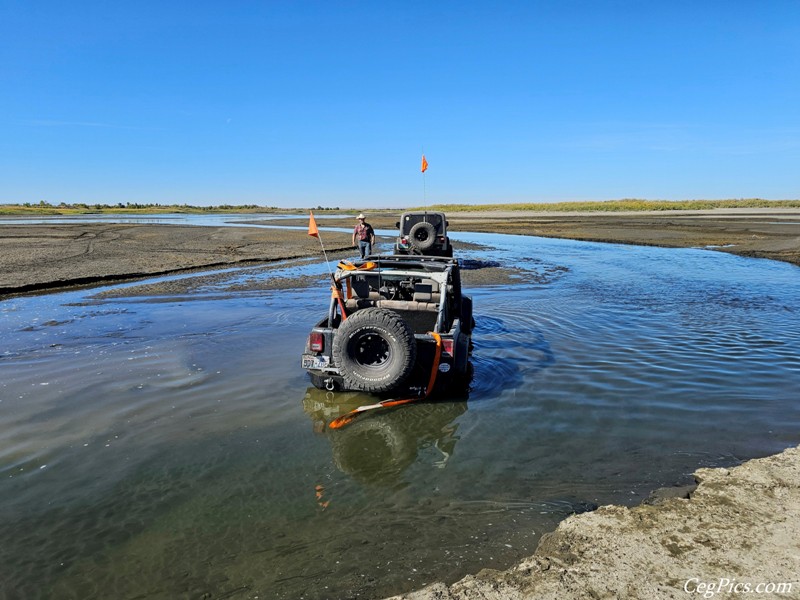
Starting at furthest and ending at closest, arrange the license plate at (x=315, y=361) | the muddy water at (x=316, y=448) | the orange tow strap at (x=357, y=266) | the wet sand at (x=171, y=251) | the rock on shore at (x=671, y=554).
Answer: the wet sand at (x=171, y=251), the orange tow strap at (x=357, y=266), the license plate at (x=315, y=361), the muddy water at (x=316, y=448), the rock on shore at (x=671, y=554)

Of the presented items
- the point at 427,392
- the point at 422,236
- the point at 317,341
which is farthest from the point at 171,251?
the point at 427,392

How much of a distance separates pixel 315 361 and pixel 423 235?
38.2ft

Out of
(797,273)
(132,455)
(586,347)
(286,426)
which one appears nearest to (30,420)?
(132,455)

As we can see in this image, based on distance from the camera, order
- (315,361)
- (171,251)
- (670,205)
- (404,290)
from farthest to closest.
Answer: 1. (670,205)
2. (171,251)
3. (404,290)
4. (315,361)

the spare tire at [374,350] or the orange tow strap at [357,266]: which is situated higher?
the orange tow strap at [357,266]

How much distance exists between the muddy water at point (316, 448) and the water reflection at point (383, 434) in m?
0.03

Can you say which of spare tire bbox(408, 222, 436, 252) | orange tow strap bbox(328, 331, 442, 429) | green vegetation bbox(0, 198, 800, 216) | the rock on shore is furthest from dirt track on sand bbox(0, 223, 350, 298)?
green vegetation bbox(0, 198, 800, 216)

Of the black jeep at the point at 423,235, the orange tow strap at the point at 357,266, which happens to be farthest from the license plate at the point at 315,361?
the black jeep at the point at 423,235

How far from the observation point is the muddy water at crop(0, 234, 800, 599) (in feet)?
12.0

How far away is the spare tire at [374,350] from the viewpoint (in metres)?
6.14

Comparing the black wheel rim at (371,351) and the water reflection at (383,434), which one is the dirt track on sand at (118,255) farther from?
the black wheel rim at (371,351)

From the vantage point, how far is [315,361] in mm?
6691

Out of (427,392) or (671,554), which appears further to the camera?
(427,392)

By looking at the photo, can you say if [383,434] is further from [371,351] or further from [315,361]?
[315,361]
